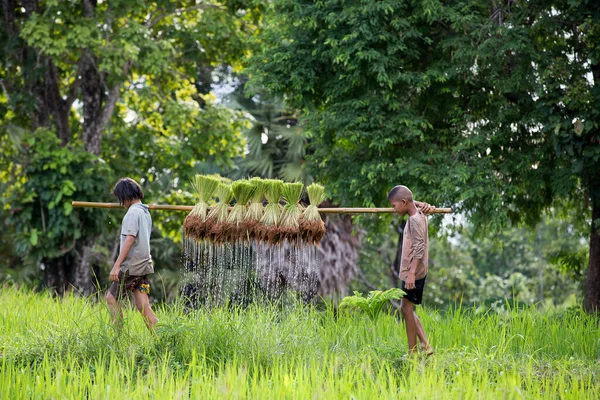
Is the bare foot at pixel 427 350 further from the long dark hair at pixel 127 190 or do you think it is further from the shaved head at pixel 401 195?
the long dark hair at pixel 127 190

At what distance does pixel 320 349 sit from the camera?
7500 millimetres

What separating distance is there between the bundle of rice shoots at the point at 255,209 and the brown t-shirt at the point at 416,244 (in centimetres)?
152

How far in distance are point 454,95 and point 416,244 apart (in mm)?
6690

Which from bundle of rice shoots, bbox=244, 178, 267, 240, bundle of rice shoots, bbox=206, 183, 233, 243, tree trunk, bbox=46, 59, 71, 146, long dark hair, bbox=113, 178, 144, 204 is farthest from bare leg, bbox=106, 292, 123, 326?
tree trunk, bbox=46, 59, 71, 146

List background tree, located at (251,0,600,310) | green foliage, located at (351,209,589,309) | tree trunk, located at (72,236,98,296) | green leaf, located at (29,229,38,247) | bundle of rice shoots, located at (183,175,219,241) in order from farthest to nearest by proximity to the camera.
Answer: green foliage, located at (351,209,589,309) < tree trunk, located at (72,236,98,296) < green leaf, located at (29,229,38,247) < background tree, located at (251,0,600,310) < bundle of rice shoots, located at (183,175,219,241)

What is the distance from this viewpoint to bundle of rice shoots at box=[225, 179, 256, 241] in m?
7.97

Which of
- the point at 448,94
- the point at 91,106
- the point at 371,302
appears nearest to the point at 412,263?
the point at 371,302

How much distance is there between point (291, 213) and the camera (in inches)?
313

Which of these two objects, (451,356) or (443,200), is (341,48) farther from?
(451,356)

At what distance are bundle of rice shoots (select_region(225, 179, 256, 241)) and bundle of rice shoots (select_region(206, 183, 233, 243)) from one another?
5cm

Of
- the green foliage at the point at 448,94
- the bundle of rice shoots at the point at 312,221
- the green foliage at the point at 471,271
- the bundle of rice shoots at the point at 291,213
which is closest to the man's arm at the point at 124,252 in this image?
the bundle of rice shoots at the point at 291,213

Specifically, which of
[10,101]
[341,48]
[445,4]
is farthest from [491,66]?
[10,101]

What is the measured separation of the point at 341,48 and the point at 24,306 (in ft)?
19.6

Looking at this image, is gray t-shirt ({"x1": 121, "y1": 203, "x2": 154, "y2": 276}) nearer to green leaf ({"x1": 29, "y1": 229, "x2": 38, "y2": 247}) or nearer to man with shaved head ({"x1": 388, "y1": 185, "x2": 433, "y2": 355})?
man with shaved head ({"x1": 388, "y1": 185, "x2": 433, "y2": 355})
